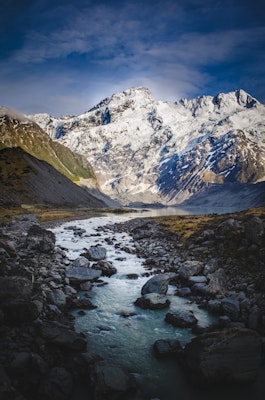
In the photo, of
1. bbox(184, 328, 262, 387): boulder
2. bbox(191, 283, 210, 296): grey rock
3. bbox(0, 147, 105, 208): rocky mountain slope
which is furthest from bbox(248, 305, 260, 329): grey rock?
bbox(0, 147, 105, 208): rocky mountain slope

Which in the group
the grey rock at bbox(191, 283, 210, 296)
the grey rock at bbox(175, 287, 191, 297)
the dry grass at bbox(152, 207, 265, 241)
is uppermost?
the dry grass at bbox(152, 207, 265, 241)

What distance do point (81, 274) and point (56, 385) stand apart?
1132cm

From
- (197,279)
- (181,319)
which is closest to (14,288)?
(181,319)

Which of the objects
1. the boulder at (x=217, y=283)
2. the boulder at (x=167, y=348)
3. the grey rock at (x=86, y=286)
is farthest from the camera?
the grey rock at (x=86, y=286)

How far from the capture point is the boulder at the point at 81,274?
68.0 ft

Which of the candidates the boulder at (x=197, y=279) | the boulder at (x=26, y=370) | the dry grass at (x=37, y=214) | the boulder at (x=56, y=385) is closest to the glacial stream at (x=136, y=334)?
the boulder at (x=197, y=279)

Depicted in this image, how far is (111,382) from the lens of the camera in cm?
1048

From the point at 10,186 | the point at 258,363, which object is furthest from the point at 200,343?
the point at 10,186

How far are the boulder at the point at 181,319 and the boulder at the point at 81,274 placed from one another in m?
7.14

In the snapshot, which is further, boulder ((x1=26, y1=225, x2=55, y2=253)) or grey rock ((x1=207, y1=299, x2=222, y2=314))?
boulder ((x1=26, y1=225, x2=55, y2=253))

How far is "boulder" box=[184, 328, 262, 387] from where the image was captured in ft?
36.5

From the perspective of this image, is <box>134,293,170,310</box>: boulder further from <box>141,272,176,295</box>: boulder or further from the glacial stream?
<box>141,272,176,295</box>: boulder

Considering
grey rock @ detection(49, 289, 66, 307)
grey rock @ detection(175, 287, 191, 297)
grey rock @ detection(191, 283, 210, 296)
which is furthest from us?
grey rock @ detection(175, 287, 191, 297)

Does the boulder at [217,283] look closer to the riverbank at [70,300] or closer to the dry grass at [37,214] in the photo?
the riverbank at [70,300]
